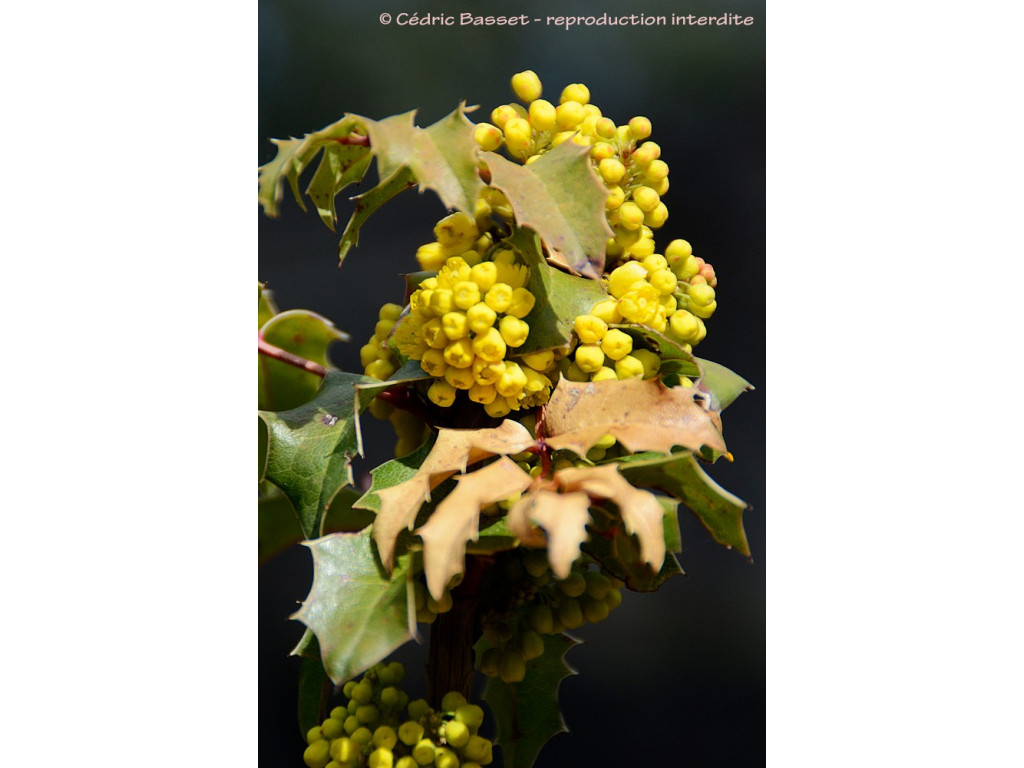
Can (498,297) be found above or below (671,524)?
above

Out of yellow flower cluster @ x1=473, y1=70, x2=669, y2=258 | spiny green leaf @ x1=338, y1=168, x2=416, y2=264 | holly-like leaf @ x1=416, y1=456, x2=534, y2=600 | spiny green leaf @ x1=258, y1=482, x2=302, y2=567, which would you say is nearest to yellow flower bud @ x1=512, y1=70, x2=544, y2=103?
yellow flower cluster @ x1=473, y1=70, x2=669, y2=258

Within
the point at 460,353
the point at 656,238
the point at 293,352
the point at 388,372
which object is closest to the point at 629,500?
the point at 460,353

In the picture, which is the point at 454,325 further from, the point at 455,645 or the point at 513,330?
the point at 455,645

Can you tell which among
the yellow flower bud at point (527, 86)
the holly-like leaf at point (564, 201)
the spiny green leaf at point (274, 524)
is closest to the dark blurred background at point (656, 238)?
the spiny green leaf at point (274, 524)

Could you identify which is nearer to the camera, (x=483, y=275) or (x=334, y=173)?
(x=483, y=275)

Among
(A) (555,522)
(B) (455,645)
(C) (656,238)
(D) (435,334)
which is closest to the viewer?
(A) (555,522)

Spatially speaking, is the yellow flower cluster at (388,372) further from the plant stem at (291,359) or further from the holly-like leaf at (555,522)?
the holly-like leaf at (555,522)

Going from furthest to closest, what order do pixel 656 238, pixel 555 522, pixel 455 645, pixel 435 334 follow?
1. pixel 656 238
2. pixel 455 645
3. pixel 435 334
4. pixel 555 522
